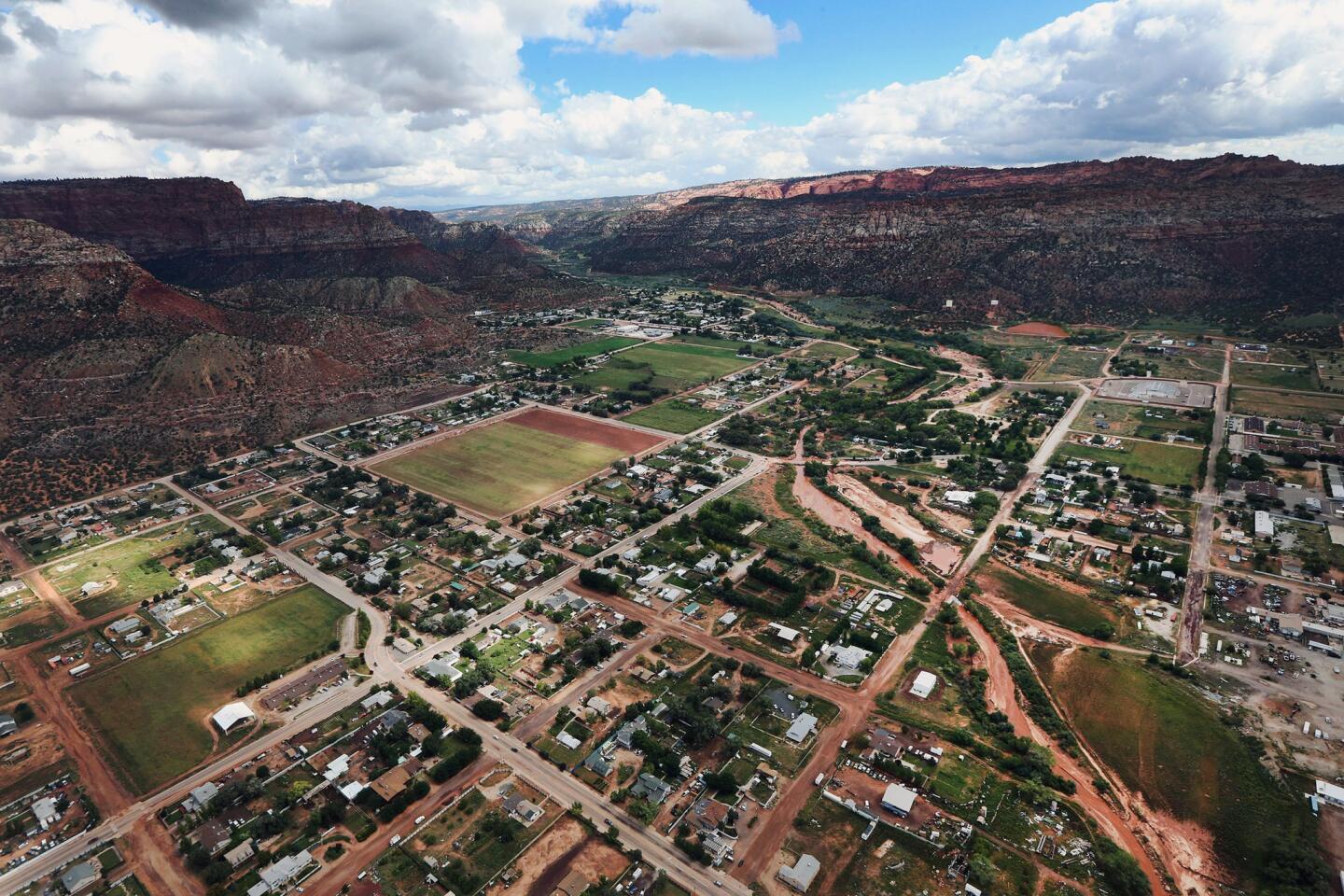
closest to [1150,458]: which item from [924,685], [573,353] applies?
[924,685]

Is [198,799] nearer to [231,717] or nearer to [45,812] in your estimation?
[231,717]

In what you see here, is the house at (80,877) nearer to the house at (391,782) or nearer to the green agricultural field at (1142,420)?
the house at (391,782)

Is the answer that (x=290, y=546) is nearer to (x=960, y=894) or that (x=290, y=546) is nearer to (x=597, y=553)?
(x=597, y=553)

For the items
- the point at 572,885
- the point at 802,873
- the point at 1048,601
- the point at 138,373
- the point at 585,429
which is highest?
the point at 138,373

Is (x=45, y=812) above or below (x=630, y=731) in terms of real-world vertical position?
above

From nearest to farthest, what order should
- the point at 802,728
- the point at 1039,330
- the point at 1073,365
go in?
the point at 802,728
the point at 1073,365
the point at 1039,330

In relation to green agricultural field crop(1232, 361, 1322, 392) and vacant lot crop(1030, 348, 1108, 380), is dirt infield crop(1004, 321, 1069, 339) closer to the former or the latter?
vacant lot crop(1030, 348, 1108, 380)
